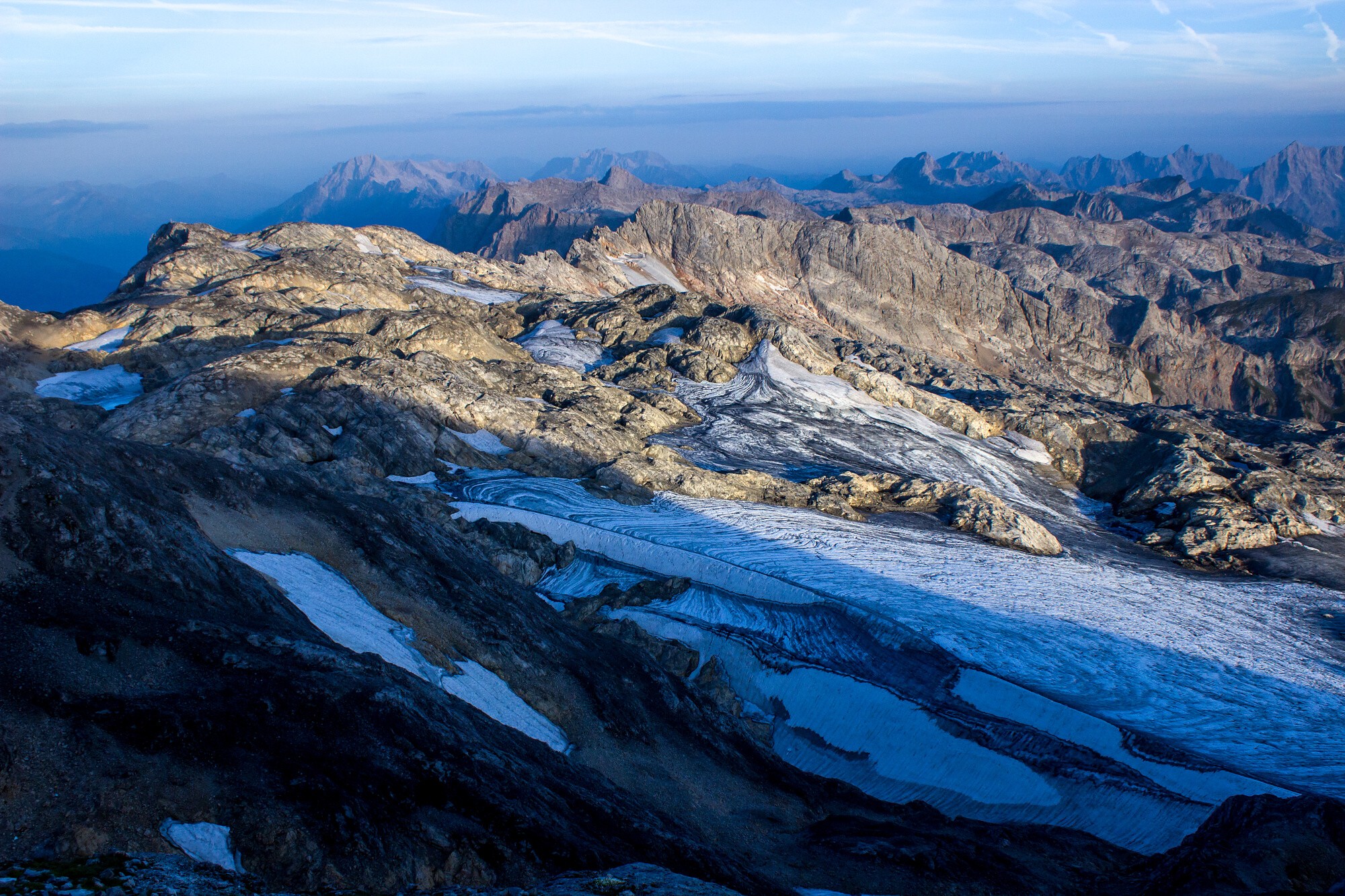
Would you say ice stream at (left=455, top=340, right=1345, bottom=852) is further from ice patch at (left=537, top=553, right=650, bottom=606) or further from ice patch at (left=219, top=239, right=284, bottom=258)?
ice patch at (left=219, top=239, right=284, bottom=258)

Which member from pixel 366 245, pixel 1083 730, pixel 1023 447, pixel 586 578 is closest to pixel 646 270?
pixel 366 245

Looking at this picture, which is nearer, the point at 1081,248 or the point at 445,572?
the point at 445,572

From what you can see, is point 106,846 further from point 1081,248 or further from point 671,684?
point 1081,248

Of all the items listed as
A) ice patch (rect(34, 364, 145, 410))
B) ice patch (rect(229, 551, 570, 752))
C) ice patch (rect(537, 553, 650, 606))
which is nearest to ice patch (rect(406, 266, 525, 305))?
ice patch (rect(34, 364, 145, 410))

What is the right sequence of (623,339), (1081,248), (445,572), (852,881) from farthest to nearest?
(1081,248), (623,339), (445,572), (852,881)

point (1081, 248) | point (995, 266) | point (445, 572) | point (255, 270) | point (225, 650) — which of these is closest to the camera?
point (225, 650)

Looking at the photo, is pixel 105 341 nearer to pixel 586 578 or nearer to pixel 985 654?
pixel 586 578

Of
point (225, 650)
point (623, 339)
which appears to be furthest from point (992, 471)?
point (225, 650)
